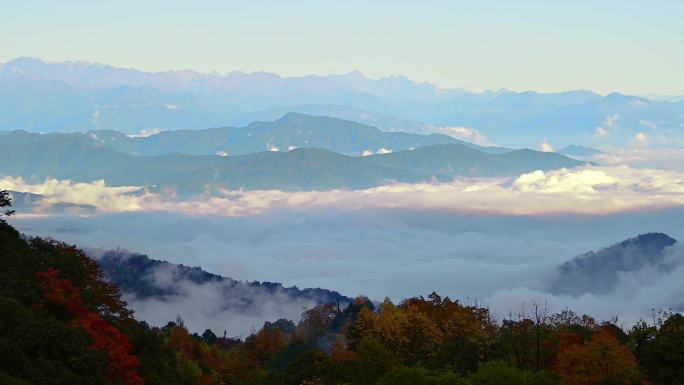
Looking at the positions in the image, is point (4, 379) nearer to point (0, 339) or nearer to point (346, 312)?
point (0, 339)

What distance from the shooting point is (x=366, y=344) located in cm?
9525

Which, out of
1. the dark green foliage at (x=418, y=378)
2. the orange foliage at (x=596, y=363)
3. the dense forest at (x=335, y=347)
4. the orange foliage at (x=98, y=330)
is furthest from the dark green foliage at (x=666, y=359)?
the orange foliage at (x=98, y=330)

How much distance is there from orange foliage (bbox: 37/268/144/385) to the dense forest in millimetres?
92

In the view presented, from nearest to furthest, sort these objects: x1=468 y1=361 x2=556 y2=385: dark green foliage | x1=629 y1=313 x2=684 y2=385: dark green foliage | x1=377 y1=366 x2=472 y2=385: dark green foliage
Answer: x1=377 y1=366 x2=472 y2=385: dark green foliage, x1=468 y1=361 x2=556 y2=385: dark green foliage, x1=629 y1=313 x2=684 y2=385: dark green foliage

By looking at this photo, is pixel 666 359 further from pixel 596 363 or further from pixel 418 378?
pixel 418 378

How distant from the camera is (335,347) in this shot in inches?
4638

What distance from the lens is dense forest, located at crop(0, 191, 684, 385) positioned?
64500 millimetres

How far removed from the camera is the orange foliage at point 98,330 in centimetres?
6850

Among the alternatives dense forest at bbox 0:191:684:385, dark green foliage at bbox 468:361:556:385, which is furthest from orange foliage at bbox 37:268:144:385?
dark green foliage at bbox 468:361:556:385

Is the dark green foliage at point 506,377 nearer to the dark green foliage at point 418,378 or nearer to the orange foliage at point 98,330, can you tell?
the dark green foliage at point 418,378

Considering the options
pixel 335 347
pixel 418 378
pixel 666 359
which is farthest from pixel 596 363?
pixel 335 347

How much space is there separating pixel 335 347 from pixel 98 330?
49553 mm

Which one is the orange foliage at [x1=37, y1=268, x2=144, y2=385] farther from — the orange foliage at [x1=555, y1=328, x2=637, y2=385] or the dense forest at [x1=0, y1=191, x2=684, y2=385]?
the orange foliage at [x1=555, y1=328, x2=637, y2=385]

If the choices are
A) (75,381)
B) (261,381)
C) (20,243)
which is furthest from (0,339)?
(261,381)
